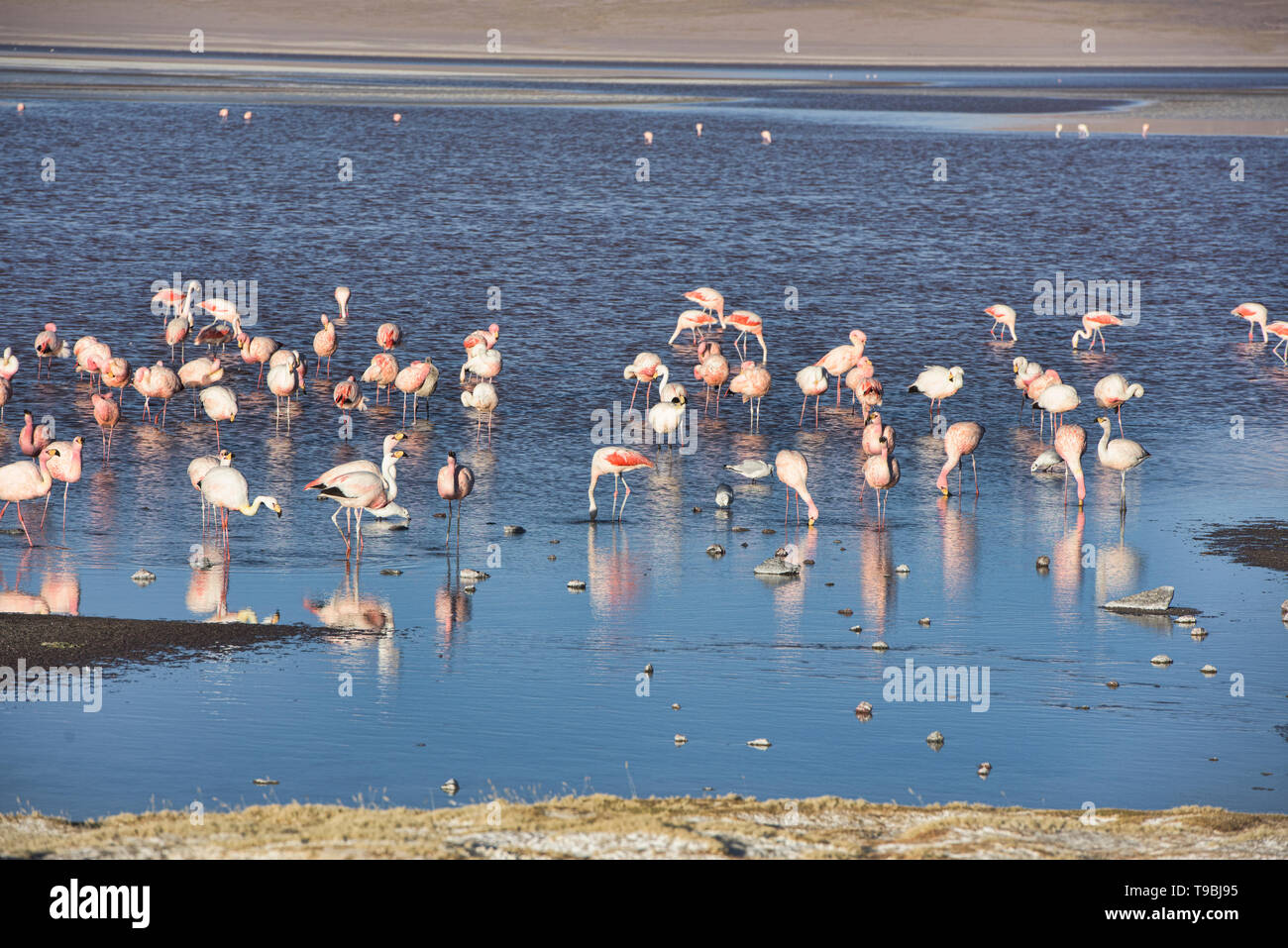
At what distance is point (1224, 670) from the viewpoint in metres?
11.5

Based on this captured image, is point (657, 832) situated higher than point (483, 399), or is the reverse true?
point (483, 399)

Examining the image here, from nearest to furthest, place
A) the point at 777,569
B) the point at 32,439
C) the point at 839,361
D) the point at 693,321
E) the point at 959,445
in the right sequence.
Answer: the point at 777,569 → the point at 32,439 → the point at 959,445 → the point at 839,361 → the point at 693,321

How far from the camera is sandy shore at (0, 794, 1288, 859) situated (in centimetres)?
766

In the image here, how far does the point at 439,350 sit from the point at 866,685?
12.9 meters

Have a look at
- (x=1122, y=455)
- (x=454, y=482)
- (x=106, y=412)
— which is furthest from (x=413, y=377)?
(x=1122, y=455)

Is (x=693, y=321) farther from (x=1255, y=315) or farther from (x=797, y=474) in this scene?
(x=797, y=474)

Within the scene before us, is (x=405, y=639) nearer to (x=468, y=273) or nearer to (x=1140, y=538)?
(x=1140, y=538)

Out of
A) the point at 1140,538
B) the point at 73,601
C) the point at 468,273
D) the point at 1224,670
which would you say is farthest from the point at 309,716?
the point at 468,273

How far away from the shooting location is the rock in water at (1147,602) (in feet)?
42.4

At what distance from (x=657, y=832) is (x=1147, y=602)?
20.8ft

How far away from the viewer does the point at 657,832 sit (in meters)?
7.87

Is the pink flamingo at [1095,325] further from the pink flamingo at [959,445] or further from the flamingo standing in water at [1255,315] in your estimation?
the pink flamingo at [959,445]

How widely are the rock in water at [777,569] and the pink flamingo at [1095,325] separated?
11249 millimetres

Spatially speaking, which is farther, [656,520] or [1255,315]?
[1255,315]
